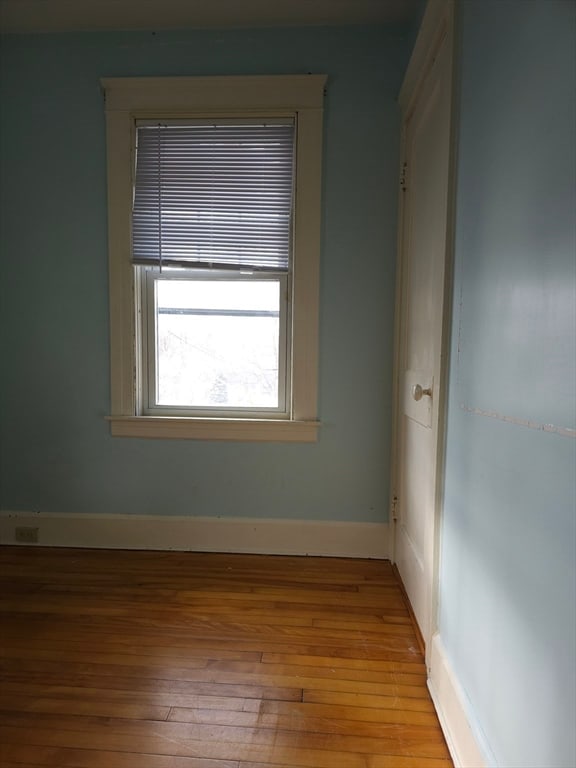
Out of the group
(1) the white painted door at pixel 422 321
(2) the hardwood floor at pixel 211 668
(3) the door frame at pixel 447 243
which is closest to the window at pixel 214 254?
(1) the white painted door at pixel 422 321

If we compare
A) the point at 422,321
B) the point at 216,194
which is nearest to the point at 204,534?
the point at 422,321

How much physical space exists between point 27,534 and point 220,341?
1.56 meters

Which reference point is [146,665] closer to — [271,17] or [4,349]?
[4,349]

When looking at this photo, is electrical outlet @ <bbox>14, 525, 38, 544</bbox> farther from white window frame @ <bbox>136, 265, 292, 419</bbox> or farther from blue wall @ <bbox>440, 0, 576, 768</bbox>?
blue wall @ <bbox>440, 0, 576, 768</bbox>

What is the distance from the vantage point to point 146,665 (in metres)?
1.43

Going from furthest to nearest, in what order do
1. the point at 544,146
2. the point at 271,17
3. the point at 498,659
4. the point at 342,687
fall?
the point at 271,17
the point at 342,687
the point at 498,659
the point at 544,146

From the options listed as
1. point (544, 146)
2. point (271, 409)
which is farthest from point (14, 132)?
point (544, 146)

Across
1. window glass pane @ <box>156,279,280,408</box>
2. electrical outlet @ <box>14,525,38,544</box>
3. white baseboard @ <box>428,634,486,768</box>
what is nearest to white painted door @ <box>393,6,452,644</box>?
white baseboard @ <box>428,634,486,768</box>

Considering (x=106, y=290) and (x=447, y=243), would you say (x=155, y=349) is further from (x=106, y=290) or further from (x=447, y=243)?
(x=447, y=243)

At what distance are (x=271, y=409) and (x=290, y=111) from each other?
155cm

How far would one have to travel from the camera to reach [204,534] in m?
2.27

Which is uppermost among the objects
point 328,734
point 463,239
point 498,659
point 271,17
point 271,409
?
point 271,17

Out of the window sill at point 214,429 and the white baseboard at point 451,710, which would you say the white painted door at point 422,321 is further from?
the window sill at point 214,429

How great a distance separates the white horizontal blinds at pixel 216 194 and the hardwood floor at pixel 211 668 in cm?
162
